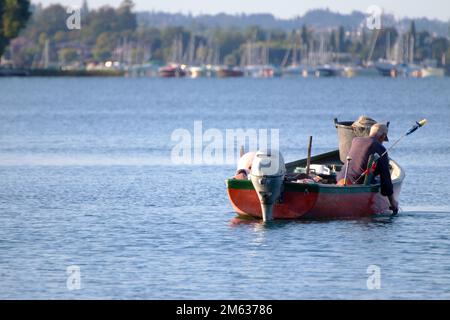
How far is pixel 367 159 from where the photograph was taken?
3269cm

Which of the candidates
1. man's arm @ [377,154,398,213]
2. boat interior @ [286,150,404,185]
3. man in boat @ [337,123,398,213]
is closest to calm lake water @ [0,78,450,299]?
man's arm @ [377,154,398,213]

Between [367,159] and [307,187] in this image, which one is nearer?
[307,187]

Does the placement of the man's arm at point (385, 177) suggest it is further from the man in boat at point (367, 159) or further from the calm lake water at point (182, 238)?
the calm lake water at point (182, 238)

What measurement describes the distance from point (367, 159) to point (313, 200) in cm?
162

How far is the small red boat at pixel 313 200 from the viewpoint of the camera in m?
32.0

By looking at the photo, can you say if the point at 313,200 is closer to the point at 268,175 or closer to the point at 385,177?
the point at 268,175

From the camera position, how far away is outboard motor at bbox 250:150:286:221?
102 ft

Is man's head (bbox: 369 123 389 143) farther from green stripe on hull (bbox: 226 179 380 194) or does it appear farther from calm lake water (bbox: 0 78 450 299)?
calm lake water (bbox: 0 78 450 299)

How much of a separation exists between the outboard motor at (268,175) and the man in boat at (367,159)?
2.11 meters

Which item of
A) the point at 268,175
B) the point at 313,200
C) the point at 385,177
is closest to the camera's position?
the point at 268,175

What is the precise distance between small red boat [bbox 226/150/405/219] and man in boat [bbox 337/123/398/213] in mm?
248

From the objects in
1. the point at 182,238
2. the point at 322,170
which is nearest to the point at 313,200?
the point at 182,238

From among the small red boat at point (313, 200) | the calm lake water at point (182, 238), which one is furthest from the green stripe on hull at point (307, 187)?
the calm lake water at point (182, 238)

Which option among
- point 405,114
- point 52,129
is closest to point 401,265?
point 52,129
